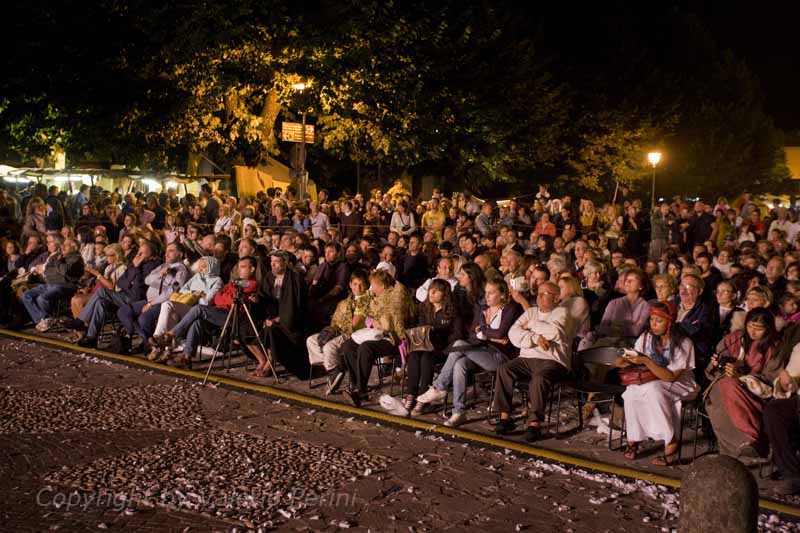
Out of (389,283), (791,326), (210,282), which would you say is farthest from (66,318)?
(791,326)

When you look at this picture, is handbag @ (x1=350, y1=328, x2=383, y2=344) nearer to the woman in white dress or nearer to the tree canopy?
the woman in white dress

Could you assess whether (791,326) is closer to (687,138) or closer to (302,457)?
(302,457)

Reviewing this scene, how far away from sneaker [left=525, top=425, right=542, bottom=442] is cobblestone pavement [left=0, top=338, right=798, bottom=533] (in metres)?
0.55

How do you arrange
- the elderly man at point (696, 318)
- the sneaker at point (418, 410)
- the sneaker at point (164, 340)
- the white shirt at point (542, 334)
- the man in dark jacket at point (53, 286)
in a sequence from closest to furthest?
the white shirt at point (542, 334)
the elderly man at point (696, 318)
the sneaker at point (418, 410)
the sneaker at point (164, 340)
the man in dark jacket at point (53, 286)

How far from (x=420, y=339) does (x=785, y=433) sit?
3466 millimetres

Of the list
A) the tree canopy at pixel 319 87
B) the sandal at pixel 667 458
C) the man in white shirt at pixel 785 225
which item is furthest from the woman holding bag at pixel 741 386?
the tree canopy at pixel 319 87

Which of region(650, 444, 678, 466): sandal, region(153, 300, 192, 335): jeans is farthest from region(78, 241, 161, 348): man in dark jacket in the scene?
region(650, 444, 678, 466): sandal

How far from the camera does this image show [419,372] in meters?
8.50

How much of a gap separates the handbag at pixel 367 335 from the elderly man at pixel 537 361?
5.10 feet

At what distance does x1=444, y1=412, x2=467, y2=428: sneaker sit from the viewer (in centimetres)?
782

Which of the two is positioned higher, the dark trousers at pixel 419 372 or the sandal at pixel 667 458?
the dark trousers at pixel 419 372

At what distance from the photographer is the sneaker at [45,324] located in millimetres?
12523

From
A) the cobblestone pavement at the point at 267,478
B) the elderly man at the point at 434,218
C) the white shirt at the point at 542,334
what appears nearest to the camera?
the cobblestone pavement at the point at 267,478

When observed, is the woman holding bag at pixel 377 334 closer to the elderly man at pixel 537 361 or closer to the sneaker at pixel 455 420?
the sneaker at pixel 455 420
